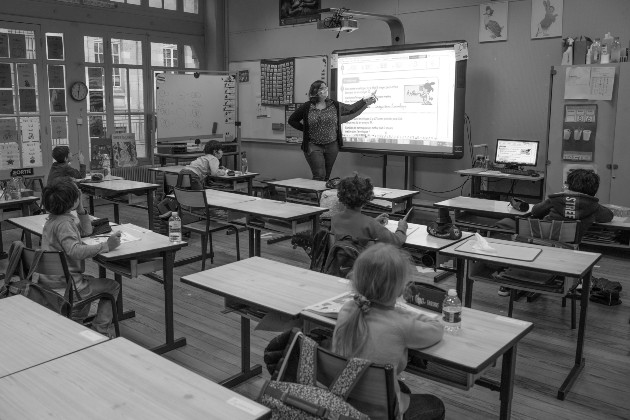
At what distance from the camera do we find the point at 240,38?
10.3 meters

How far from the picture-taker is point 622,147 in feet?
19.9

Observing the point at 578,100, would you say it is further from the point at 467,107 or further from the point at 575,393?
the point at 575,393

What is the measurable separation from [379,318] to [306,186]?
429 centimetres

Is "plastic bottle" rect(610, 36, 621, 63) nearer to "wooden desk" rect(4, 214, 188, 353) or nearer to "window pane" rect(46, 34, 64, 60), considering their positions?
"wooden desk" rect(4, 214, 188, 353)

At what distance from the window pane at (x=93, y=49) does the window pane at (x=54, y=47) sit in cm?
36

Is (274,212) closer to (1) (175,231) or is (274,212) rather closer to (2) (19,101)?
(1) (175,231)

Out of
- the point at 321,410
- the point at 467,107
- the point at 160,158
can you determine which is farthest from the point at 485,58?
the point at 321,410

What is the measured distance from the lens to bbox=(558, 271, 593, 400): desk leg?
328 cm

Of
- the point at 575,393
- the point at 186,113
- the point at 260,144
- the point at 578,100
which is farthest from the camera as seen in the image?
the point at 260,144

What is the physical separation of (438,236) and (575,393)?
122cm

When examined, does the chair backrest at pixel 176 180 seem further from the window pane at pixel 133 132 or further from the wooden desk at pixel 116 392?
the wooden desk at pixel 116 392

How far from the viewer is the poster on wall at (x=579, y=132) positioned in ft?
20.4

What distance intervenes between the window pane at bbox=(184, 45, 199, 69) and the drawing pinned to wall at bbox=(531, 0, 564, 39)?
5.76 meters

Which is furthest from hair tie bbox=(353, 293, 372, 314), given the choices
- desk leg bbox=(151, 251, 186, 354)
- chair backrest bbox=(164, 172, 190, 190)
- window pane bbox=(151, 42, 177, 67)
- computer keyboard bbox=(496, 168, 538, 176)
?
window pane bbox=(151, 42, 177, 67)
